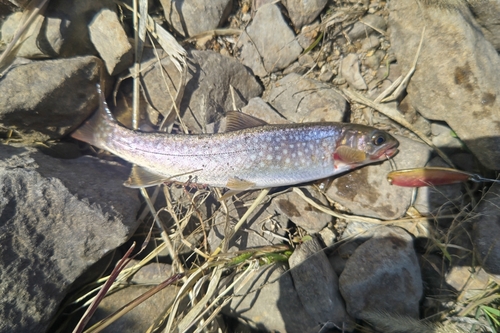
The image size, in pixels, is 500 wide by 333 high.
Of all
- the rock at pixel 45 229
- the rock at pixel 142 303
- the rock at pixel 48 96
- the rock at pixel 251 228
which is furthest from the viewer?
the rock at pixel 251 228

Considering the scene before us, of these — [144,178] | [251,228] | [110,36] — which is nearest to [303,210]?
[251,228]

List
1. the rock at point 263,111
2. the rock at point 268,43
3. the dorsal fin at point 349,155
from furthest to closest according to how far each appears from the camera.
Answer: the rock at point 268,43, the rock at point 263,111, the dorsal fin at point 349,155

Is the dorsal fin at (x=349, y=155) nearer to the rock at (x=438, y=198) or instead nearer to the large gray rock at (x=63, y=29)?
the rock at (x=438, y=198)

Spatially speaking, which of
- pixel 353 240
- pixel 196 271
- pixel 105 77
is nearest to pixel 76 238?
pixel 196 271

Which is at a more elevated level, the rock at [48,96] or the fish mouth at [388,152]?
the rock at [48,96]

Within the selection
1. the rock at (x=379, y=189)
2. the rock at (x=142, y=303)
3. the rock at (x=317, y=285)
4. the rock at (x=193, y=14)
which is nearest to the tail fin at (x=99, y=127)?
the rock at (x=193, y=14)

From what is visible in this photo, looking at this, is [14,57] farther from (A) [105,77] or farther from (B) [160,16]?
(B) [160,16]

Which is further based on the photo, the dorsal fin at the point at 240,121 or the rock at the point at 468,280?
the dorsal fin at the point at 240,121
